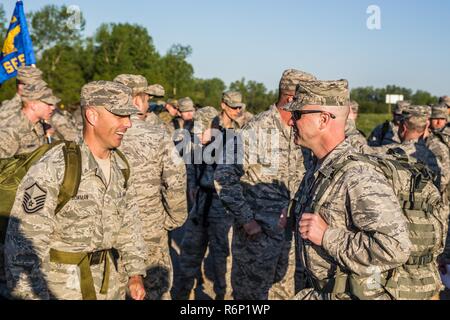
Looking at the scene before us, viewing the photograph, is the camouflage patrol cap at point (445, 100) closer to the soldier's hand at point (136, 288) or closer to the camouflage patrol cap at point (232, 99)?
the camouflage patrol cap at point (232, 99)

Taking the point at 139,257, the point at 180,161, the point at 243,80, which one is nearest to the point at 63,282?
the point at 139,257

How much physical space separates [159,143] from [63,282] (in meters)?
2.12

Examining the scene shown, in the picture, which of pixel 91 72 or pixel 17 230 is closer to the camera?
pixel 17 230

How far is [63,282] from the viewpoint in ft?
10.6

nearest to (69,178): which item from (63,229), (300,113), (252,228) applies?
(63,229)

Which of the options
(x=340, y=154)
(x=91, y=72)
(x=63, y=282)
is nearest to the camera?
(x=340, y=154)

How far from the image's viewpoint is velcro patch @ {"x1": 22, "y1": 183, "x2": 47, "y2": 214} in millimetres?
3029

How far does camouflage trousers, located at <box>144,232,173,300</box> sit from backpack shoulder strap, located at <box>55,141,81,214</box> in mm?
2223

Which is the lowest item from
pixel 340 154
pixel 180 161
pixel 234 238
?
pixel 234 238

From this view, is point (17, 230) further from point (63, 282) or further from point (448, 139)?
point (448, 139)

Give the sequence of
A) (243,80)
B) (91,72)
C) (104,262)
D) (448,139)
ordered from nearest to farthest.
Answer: (104,262) < (448,139) < (91,72) < (243,80)

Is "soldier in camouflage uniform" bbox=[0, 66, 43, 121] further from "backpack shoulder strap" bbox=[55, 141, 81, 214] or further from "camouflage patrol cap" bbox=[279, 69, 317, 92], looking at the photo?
"backpack shoulder strap" bbox=[55, 141, 81, 214]

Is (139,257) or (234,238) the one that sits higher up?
(139,257)

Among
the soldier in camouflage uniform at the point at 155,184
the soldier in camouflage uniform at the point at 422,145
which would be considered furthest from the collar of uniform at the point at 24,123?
the soldier in camouflage uniform at the point at 422,145
